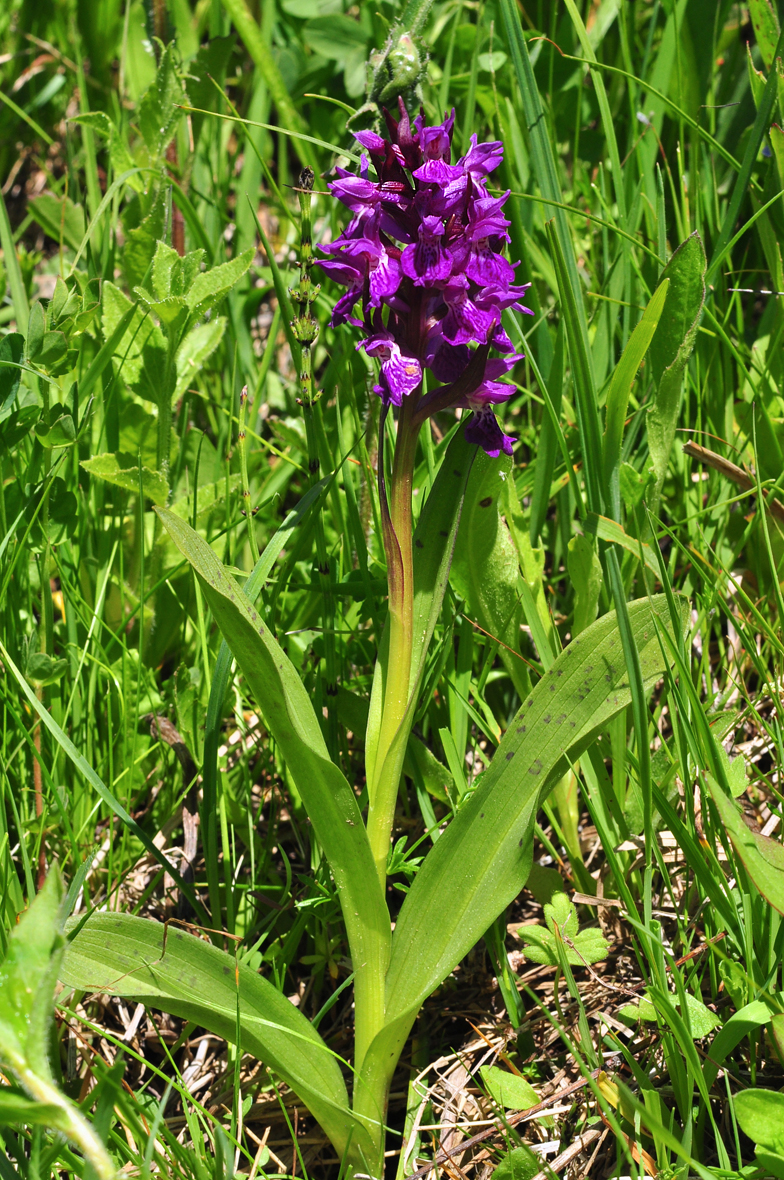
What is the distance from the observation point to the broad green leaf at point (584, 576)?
1.76 m

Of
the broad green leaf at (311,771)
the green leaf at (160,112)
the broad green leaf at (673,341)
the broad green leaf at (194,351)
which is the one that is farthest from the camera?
the green leaf at (160,112)

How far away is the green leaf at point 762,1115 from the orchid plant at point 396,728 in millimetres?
393

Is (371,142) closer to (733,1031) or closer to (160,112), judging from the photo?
(160,112)

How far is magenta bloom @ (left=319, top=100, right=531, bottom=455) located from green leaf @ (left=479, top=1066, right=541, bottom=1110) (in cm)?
104

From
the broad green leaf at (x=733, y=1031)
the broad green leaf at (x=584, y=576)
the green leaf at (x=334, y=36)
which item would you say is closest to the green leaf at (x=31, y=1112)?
the broad green leaf at (x=733, y=1031)

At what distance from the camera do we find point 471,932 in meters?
1.33

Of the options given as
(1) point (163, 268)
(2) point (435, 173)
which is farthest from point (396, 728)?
(1) point (163, 268)

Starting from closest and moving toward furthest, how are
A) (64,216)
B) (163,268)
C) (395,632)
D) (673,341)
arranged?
(395,632) → (673,341) → (163,268) → (64,216)

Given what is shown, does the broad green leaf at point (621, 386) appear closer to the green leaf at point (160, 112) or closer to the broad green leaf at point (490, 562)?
the broad green leaf at point (490, 562)

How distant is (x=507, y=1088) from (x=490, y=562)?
0.90 m

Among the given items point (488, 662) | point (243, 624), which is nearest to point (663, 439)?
point (488, 662)

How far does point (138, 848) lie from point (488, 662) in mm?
815

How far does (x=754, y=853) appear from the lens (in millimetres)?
1201

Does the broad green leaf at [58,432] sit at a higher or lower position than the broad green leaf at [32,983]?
higher
